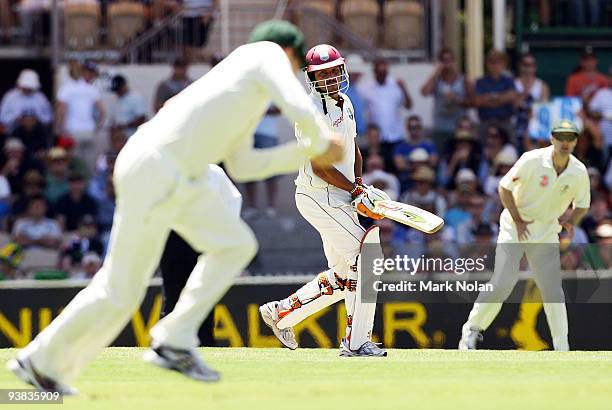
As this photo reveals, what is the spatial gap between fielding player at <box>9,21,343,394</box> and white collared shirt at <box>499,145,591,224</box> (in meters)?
5.56

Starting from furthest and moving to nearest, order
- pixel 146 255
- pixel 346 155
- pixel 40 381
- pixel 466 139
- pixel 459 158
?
pixel 466 139 < pixel 459 158 < pixel 346 155 < pixel 40 381 < pixel 146 255

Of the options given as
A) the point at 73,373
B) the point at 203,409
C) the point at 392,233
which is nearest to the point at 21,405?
the point at 73,373

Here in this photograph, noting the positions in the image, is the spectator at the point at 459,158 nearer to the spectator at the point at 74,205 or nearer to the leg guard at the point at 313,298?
the spectator at the point at 74,205

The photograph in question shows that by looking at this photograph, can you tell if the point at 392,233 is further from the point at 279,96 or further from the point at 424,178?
the point at 279,96

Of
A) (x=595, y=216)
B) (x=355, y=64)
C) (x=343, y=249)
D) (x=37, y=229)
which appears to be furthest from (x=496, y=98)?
(x=343, y=249)

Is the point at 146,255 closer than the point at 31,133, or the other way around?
the point at 146,255

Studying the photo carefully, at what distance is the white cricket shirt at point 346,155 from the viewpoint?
10.9 metres

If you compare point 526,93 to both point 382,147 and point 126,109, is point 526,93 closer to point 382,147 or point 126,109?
point 382,147

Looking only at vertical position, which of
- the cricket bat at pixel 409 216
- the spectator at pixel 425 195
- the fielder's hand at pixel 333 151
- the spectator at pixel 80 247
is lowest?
the spectator at pixel 80 247

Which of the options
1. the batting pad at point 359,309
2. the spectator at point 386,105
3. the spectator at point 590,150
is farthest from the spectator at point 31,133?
the batting pad at point 359,309

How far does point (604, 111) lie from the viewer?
774 inches

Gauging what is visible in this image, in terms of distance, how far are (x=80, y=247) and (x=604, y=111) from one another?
683 centimetres

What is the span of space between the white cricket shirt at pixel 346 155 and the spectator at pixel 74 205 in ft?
24.9

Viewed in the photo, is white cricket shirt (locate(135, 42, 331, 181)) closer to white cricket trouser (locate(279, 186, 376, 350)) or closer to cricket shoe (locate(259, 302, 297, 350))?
white cricket trouser (locate(279, 186, 376, 350))
